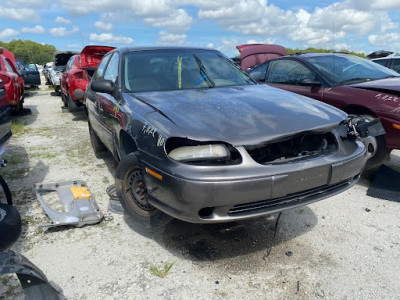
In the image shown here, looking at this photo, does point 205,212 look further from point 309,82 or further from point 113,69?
point 309,82

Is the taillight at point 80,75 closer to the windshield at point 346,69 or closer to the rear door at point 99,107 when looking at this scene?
the rear door at point 99,107

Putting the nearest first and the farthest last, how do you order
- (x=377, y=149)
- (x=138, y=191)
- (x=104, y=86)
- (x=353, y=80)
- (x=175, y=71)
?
(x=138, y=191) < (x=104, y=86) < (x=175, y=71) < (x=377, y=149) < (x=353, y=80)

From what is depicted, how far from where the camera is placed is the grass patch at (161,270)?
7.73 feet

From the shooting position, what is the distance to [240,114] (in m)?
2.47

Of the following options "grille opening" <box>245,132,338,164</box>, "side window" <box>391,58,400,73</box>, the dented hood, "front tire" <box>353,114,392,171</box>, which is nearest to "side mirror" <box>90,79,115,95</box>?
"grille opening" <box>245,132,338,164</box>

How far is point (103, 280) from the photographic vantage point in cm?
229

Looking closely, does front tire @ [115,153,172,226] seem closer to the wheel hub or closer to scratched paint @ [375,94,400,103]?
the wheel hub

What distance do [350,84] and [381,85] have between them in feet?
1.38

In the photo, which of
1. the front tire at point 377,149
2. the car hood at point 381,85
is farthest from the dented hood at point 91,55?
the front tire at point 377,149

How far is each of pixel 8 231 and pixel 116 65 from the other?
76.1 inches

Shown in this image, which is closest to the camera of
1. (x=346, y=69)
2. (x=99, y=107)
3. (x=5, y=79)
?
(x=99, y=107)

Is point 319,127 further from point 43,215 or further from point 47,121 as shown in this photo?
point 47,121

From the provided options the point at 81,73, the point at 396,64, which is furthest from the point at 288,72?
the point at 81,73

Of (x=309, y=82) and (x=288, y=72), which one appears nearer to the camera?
(x=309, y=82)
